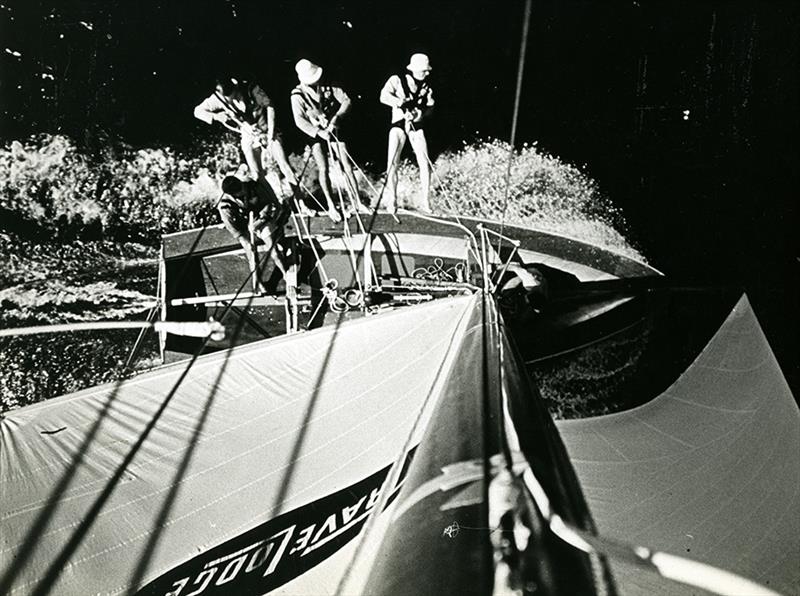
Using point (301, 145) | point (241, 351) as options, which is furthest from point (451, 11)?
point (241, 351)

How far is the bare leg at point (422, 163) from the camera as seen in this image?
1.54 metres

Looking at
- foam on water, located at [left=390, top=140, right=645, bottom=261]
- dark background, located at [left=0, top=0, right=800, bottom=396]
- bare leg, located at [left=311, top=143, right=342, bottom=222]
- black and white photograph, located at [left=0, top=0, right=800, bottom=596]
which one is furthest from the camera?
foam on water, located at [left=390, top=140, right=645, bottom=261]

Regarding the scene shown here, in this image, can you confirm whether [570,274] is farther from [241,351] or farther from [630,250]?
[241,351]

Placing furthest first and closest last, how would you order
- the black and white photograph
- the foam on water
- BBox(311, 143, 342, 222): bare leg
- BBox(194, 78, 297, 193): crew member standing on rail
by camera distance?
1. the foam on water
2. BBox(311, 143, 342, 222): bare leg
3. BBox(194, 78, 297, 193): crew member standing on rail
4. the black and white photograph

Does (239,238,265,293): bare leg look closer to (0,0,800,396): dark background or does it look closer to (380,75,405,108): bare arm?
(0,0,800,396): dark background

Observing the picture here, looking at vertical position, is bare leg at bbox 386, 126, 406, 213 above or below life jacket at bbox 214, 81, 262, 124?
below

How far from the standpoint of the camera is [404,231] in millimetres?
1563

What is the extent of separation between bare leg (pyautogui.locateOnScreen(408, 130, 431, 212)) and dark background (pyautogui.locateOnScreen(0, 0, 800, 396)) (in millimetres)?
51

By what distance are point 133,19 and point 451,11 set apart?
80cm

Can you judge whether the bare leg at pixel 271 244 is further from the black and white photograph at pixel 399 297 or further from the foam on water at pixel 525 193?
the foam on water at pixel 525 193

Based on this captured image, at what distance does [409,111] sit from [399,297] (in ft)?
1.76

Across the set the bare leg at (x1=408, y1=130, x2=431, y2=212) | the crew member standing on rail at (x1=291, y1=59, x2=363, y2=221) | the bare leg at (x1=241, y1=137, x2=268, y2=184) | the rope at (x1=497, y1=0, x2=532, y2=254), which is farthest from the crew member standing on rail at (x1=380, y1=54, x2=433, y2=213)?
the bare leg at (x1=241, y1=137, x2=268, y2=184)

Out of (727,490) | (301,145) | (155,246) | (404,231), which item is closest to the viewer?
(727,490)

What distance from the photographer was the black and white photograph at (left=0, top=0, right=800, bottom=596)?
73cm
